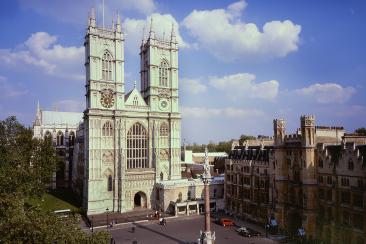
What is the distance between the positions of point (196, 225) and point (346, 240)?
2454cm

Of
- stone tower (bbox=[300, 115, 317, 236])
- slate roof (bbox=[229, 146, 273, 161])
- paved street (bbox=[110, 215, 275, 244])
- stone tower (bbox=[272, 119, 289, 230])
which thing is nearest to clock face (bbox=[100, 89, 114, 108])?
paved street (bbox=[110, 215, 275, 244])

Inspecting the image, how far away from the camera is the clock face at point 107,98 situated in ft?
231

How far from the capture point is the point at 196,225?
193 ft

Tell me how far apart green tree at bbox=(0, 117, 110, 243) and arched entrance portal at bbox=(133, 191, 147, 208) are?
19.8 meters

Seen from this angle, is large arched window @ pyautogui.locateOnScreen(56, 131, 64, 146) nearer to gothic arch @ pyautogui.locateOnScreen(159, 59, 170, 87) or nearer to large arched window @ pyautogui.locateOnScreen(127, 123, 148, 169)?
large arched window @ pyautogui.locateOnScreen(127, 123, 148, 169)

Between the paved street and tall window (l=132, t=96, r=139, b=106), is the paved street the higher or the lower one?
the lower one

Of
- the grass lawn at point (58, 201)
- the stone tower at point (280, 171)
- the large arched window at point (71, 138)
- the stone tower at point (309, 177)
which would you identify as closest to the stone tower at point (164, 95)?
the grass lawn at point (58, 201)

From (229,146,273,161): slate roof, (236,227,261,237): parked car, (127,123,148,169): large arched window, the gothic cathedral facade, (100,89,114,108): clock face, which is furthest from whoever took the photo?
(127,123,148,169): large arched window

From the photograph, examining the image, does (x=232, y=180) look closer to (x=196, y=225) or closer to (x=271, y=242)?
(x=196, y=225)

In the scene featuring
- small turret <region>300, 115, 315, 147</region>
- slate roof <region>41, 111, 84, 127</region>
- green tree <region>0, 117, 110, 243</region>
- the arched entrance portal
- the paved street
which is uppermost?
slate roof <region>41, 111, 84, 127</region>

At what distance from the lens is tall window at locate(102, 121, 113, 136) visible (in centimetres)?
6981

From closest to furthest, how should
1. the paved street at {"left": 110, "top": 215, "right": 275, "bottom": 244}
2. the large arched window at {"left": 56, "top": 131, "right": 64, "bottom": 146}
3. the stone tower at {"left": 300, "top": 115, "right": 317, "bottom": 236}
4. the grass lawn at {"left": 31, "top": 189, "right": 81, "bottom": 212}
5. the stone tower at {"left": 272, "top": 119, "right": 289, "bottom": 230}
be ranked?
the stone tower at {"left": 300, "top": 115, "right": 317, "bottom": 236}
the paved street at {"left": 110, "top": 215, "right": 275, "bottom": 244}
the stone tower at {"left": 272, "top": 119, "right": 289, "bottom": 230}
the grass lawn at {"left": 31, "top": 189, "right": 81, "bottom": 212}
the large arched window at {"left": 56, "top": 131, "right": 64, "bottom": 146}

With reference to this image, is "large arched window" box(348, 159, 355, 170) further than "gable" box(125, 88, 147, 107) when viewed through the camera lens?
No

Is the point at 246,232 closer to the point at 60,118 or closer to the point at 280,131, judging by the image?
the point at 280,131
